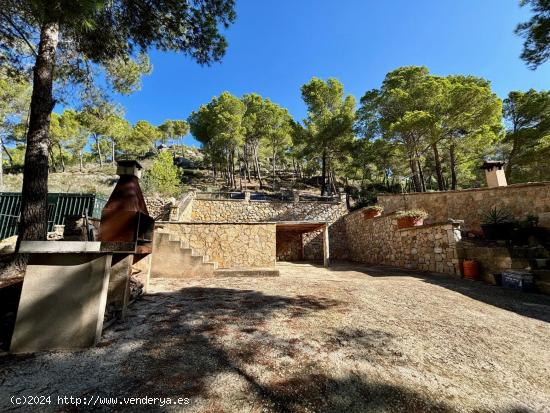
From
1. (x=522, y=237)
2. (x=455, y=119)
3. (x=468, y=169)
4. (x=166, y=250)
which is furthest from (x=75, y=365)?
(x=468, y=169)

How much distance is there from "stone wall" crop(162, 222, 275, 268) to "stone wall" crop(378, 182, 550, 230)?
6.88 metres

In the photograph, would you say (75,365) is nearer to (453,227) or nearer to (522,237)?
(453,227)

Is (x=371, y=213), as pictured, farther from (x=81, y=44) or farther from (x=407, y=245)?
(x=81, y=44)

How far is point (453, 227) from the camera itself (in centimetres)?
643

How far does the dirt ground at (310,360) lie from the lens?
5.04 feet

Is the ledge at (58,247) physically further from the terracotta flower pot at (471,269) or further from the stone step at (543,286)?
the terracotta flower pot at (471,269)

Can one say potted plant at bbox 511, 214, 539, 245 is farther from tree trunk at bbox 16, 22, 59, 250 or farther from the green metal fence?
the green metal fence

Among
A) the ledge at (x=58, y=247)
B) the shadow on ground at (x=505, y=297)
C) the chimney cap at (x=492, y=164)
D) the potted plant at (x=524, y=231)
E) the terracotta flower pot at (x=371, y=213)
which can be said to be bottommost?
the shadow on ground at (x=505, y=297)

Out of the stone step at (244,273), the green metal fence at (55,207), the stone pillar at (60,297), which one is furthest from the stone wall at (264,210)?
the stone pillar at (60,297)

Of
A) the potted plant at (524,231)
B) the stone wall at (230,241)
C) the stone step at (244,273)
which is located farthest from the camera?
the stone wall at (230,241)

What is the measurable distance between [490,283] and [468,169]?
1613 cm

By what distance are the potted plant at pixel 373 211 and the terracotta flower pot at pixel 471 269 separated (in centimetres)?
490

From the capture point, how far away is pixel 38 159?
397cm

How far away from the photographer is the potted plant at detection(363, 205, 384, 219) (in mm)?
10730
